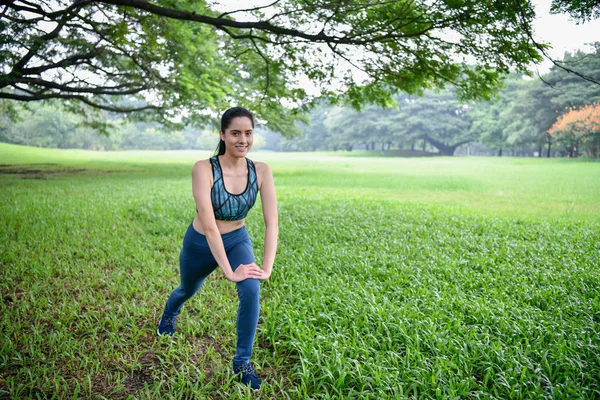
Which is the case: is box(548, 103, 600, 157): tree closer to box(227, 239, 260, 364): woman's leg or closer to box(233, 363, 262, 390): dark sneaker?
box(227, 239, 260, 364): woman's leg

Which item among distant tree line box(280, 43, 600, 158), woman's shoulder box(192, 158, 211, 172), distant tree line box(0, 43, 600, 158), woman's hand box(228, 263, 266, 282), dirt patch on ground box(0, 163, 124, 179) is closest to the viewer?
woman's hand box(228, 263, 266, 282)

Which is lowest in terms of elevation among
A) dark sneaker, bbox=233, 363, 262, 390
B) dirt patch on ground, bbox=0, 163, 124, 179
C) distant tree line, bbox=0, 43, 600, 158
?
dark sneaker, bbox=233, 363, 262, 390

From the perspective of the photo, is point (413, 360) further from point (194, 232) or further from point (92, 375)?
point (92, 375)

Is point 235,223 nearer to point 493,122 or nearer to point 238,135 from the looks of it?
point 238,135

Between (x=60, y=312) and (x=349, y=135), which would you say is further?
(x=349, y=135)

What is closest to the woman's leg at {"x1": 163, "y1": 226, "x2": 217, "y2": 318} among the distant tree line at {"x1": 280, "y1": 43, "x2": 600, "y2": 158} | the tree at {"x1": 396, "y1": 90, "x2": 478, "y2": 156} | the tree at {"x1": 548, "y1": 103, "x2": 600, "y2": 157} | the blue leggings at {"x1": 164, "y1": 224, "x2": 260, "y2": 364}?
the blue leggings at {"x1": 164, "y1": 224, "x2": 260, "y2": 364}

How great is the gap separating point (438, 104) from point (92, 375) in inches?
2262

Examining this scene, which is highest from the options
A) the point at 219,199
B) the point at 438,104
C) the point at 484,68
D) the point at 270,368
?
the point at 438,104

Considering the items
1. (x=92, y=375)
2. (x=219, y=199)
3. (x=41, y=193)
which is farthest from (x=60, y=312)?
(x=41, y=193)

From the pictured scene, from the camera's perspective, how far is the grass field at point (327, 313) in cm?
262

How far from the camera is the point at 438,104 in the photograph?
54.6 meters

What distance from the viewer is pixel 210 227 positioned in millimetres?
2432

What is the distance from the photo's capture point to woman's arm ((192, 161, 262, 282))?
2385 mm

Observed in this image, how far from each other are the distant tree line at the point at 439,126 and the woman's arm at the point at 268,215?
18.3 m
